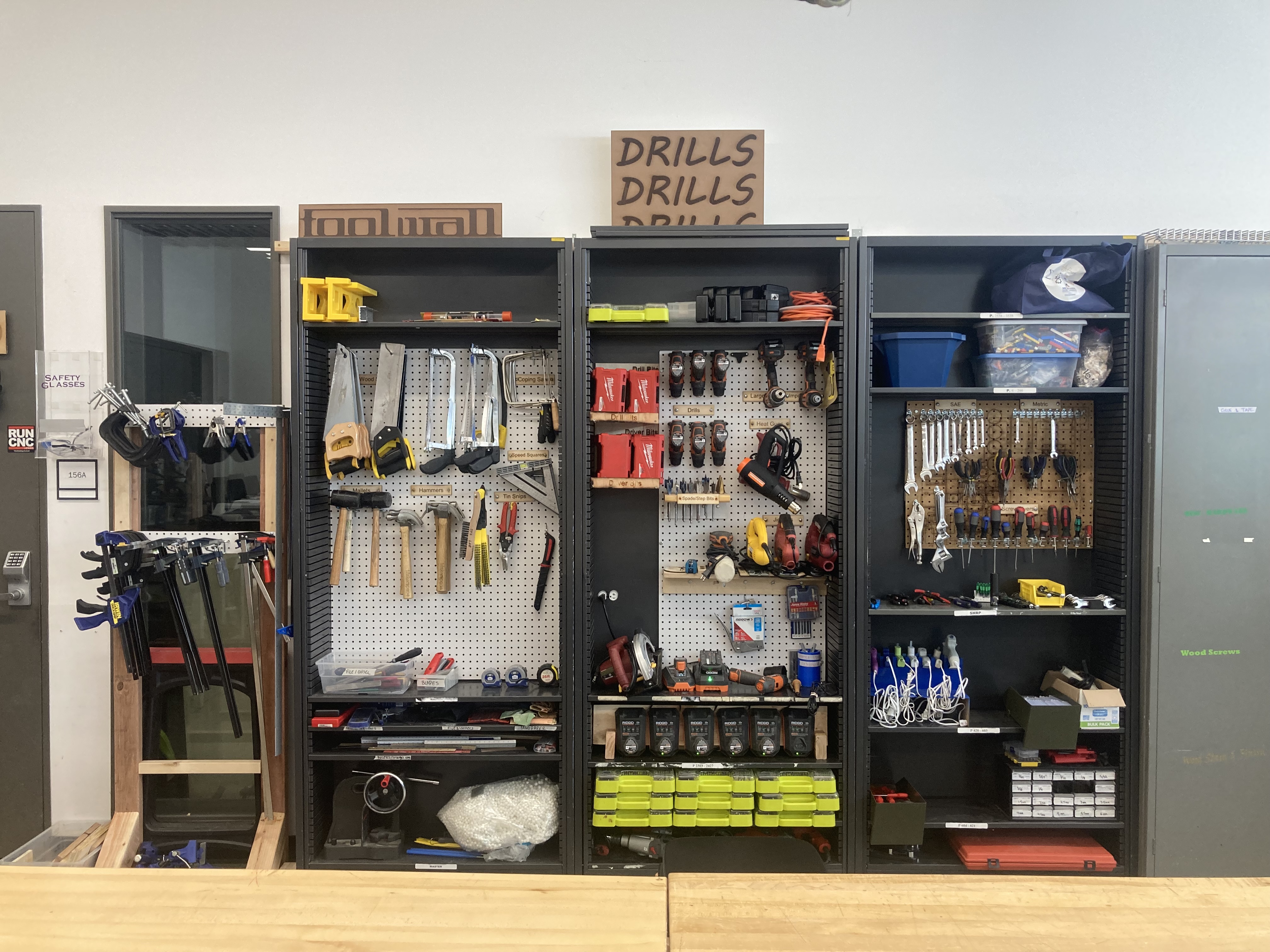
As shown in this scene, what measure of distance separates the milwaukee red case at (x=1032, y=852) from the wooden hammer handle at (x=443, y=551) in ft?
7.66

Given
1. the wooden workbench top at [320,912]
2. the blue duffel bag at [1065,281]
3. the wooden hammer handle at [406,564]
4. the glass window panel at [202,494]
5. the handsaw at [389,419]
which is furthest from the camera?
the glass window panel at [202,494]

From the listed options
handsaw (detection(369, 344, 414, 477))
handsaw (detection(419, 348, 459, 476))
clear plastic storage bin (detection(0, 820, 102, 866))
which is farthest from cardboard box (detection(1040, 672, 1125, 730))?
clear plastic storage bin (detection(0, 820, 102, 866))

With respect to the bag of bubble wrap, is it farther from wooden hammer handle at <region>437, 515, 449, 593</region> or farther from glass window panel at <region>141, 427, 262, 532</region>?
glass window panel at <region>141, 427, 262, 532</region>

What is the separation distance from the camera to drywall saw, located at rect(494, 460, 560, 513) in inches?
108

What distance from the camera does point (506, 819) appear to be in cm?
266

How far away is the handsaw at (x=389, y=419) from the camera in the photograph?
2.67 meters

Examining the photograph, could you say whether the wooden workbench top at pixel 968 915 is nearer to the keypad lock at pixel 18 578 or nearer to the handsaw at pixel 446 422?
the handsaw at pixel 446 422

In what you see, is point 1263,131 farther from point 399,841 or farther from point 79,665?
point 79,665

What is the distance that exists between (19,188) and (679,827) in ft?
12.6

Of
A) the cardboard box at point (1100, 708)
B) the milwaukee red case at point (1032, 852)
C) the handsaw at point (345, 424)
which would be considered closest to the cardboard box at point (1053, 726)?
the cardboard box at point (1100, 708)

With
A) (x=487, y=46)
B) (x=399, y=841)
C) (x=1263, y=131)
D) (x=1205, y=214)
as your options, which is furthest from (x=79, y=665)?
(x=1263, y=131)

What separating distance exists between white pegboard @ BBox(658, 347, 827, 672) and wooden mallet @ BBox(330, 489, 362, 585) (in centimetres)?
127

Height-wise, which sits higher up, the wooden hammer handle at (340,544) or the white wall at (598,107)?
the white wall at (598,107)

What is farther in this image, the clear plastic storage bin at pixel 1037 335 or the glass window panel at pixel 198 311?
the glass window panel at pixel 198 311
